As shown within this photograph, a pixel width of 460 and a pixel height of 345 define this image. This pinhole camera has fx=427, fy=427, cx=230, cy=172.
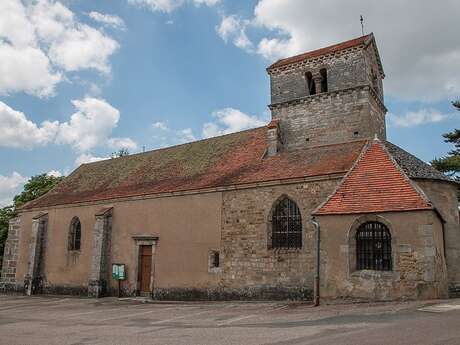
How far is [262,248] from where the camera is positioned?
55.3 ft

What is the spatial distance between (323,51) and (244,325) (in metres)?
14.7

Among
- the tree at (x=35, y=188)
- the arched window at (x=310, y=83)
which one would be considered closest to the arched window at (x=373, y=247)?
the arched window at (x=310, y=83)

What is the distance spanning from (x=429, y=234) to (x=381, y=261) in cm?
171

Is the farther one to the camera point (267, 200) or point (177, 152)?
point (177, 152)

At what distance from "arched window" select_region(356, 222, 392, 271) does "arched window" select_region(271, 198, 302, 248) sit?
277cm

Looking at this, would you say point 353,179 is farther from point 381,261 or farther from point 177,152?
point 177,152

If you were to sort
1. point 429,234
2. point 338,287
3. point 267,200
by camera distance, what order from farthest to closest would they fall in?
point 267,200 < point 338,287 < point 429,234

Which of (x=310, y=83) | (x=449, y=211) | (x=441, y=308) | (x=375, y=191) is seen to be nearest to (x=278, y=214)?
(x=375, y=191)

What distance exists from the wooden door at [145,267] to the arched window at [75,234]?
209 inches

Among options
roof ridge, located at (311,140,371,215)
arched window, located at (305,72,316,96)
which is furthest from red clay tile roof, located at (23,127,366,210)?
arched window, located at (305,72,316,96)

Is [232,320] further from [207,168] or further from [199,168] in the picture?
[199,168]

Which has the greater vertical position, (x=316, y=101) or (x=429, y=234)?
(x=316, y=101)

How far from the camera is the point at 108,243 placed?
2208 cm

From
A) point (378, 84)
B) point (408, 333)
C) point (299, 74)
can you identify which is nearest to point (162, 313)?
point (408, 333)
